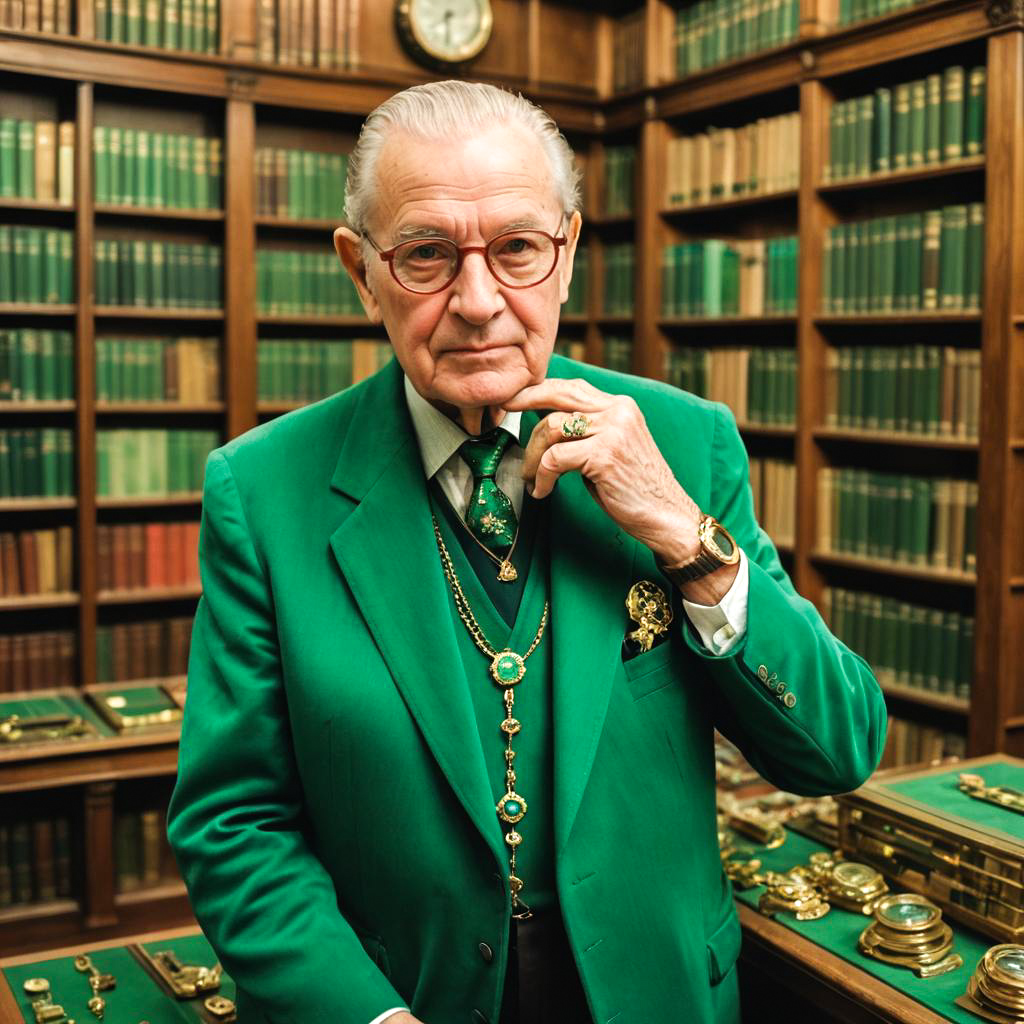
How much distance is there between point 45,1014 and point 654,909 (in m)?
0.93

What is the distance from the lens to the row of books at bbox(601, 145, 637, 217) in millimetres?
5445

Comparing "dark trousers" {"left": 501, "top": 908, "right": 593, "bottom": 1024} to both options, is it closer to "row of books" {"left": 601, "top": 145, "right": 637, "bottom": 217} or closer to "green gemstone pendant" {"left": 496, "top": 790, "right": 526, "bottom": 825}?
"green gemstone pendant" {"left": 496, "top": 790, "right": 526, "bottom": 825}

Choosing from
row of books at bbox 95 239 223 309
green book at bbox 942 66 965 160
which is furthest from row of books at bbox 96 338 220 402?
green book at bbox 942 66 965 160

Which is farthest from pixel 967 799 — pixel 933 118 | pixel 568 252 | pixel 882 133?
pixel 882 133

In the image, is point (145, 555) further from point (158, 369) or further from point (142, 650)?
point (158, 369)

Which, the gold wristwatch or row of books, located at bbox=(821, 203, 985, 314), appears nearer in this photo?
the gold wristwatch

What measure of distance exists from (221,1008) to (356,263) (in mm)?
1065

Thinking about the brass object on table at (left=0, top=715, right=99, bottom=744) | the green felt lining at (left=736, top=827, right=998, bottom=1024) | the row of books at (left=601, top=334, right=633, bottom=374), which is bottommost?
the brass object on table at (left=0, top=715, right=99, bottom=744)

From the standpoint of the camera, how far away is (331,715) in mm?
1325

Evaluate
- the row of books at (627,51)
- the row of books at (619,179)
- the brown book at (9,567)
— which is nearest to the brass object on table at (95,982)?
the brown book at (9,567)

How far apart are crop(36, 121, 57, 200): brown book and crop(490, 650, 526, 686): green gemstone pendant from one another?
3860 millimetres

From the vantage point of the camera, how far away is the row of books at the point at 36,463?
15.2 ft

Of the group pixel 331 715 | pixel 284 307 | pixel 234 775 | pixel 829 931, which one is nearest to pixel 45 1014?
pixel 234 775

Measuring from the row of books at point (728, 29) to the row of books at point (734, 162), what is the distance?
271 millimetres
